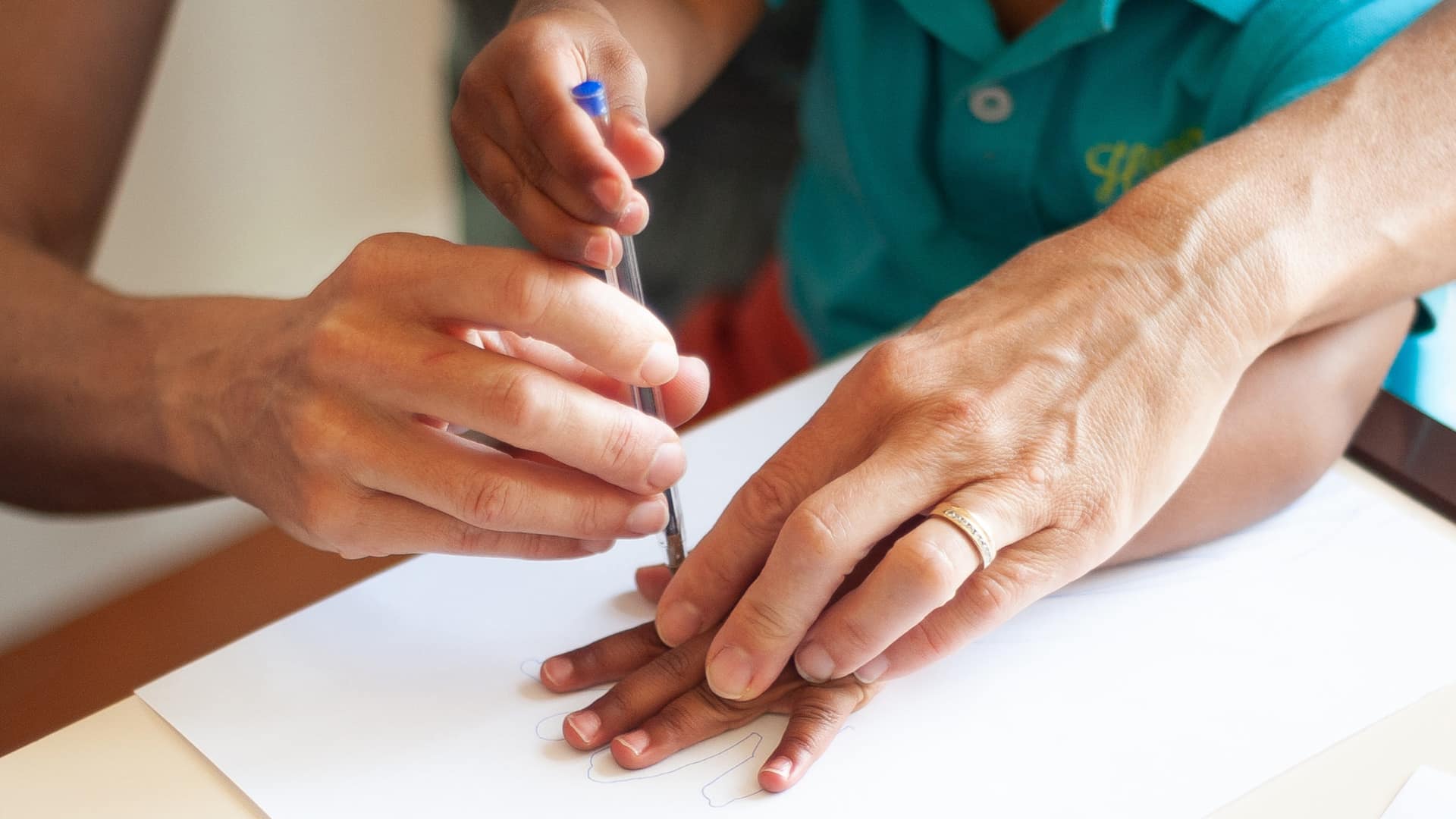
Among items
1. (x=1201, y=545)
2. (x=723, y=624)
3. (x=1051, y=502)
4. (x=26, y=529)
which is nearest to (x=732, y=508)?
(x=723, y=624)

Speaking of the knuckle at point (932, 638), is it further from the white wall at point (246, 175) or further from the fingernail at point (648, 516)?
the white wall at point (246, 175)

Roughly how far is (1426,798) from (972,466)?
10.2 inches

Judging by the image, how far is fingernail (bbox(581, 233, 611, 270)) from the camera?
0.55 m

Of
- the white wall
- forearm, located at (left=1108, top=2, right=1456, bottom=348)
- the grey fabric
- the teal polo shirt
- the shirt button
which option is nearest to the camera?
forearm, located at (left=1108, top=2, right=1456, bottom=348)

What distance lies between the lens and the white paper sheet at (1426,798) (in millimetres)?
536

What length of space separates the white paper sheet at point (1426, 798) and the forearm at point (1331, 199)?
24cm

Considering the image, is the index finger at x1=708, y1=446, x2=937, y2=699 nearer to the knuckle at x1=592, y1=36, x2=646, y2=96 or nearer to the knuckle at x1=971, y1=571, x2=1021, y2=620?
the knuckle at x1=971, y1=571, x2=1021, y2=620

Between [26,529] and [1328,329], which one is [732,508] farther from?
[26,529]

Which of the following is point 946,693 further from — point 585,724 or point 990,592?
point 585,724

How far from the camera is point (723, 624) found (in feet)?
2.05

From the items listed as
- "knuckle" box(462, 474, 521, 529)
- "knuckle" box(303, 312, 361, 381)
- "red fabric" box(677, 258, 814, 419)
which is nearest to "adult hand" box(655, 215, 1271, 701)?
"knuckle" box(462, 474, 521, 529)

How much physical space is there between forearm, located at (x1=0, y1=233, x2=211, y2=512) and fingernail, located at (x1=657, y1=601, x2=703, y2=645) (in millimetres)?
321

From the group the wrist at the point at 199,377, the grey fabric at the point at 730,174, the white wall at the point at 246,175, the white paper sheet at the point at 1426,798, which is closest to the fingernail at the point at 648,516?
the wrist at the point at 199,377

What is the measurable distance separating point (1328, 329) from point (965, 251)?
345 millimetres
